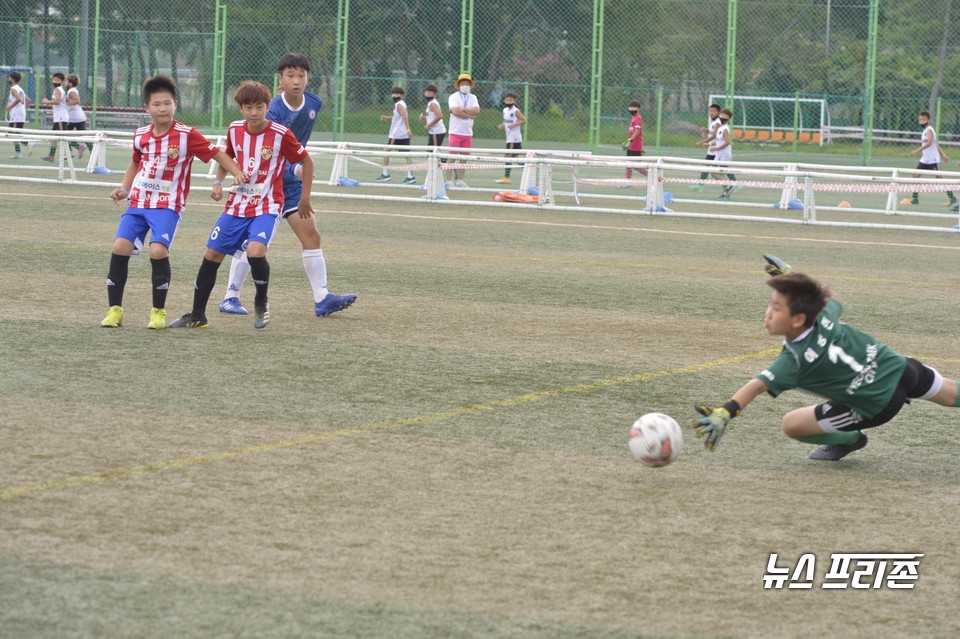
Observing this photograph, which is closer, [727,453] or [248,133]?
[727,453]

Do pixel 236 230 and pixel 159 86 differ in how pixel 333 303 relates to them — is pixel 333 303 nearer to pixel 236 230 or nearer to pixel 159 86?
pixel 236 230

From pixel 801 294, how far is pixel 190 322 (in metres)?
4.85

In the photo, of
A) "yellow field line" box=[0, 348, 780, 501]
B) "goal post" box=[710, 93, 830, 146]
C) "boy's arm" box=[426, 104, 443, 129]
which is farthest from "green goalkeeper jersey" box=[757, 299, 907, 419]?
"goal post" box=[710, 93, 830, 146]

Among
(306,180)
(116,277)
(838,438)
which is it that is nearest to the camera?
(838,438)

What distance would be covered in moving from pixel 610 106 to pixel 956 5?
1712 centimetres

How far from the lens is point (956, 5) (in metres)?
46.1

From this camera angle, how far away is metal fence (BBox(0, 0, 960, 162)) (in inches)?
1401

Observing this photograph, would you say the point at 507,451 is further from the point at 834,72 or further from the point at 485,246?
the point at 834,72

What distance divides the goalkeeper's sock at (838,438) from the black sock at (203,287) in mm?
4589

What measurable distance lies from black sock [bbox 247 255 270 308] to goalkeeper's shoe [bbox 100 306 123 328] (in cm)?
92

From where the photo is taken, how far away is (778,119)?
3928cm

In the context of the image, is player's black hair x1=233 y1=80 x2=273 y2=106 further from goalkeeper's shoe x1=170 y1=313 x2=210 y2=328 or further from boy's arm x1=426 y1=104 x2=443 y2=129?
boy's arm x1=426 y1=104 x2=443 y2=129

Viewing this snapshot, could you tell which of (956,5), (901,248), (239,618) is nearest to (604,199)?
(901,248)

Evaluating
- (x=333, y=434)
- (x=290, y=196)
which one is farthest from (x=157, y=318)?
(x=333, y=434)
